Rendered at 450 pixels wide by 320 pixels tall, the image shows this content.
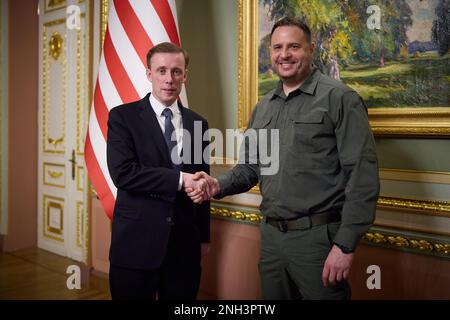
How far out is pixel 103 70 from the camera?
82.7 inches

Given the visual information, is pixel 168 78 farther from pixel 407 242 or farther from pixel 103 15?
pixel 103 15

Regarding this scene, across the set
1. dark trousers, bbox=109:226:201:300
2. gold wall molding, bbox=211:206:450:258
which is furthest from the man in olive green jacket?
gold wall molding, bbox=211:206:450:258

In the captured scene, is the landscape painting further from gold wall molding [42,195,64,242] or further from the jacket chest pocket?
gold wall molding [42,195,64,242]

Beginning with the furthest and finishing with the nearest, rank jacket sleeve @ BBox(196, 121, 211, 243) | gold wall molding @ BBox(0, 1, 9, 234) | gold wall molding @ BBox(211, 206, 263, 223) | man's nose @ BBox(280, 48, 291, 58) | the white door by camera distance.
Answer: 1. gold wall molding @ BBox(0, 1, 9, 234)
2. the white door
3. gold wall molding @ BBox(211, 206, 263, 223)
4. jacket sleeve @ BBox(196, 121, 211, 243)
5. man's nose @ BBox(280, 48, 291, 58)

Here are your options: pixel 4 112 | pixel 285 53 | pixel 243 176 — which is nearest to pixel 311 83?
pixel 285 53

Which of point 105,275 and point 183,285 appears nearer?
point 183,285

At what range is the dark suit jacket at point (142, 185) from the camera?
4.94 feet

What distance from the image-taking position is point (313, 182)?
55.3 inches

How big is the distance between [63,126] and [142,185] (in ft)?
7.92

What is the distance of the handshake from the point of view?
5.05ft
